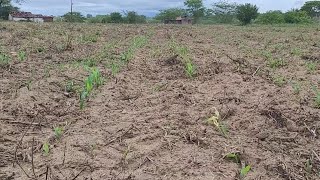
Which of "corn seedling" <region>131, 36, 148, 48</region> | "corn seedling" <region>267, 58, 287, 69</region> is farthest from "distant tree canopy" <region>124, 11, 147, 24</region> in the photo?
"corn seedling" <region>267, 58, 287, 69</region>

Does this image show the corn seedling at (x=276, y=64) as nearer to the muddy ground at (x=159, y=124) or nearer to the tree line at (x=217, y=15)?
the muddy ground at (x=159, y=124)

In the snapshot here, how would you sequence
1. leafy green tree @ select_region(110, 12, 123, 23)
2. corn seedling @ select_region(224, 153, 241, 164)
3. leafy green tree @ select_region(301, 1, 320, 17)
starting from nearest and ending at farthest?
corn seedling @ select_region(224, 153, 241, 164) < leafy green tree @ select_region(110, 12, 123, 23) < leafy green tree @ select_region(301, 1, 320, 17)

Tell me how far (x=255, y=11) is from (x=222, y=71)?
3193 centimetres

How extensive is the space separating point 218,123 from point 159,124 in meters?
0.58

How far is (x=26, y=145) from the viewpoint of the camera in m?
3.25

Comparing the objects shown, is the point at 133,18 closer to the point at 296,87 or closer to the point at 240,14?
the point at 240,14

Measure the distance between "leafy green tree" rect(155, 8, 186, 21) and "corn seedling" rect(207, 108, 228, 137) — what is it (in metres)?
56.1

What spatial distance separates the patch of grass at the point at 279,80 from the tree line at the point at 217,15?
31549 mm

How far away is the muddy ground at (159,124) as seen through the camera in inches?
114

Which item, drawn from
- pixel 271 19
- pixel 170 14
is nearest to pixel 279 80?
pixel 271 19

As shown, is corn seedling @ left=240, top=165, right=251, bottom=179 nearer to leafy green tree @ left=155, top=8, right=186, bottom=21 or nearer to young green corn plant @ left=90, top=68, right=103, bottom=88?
young green corn plant @ left=90, top=68, right=103, bottom=88

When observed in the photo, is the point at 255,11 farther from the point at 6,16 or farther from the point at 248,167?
the point at 248,167

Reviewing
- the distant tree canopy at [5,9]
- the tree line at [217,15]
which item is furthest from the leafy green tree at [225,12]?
the distant tree canopy at [5,9]

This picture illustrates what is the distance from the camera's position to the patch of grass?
566cm
